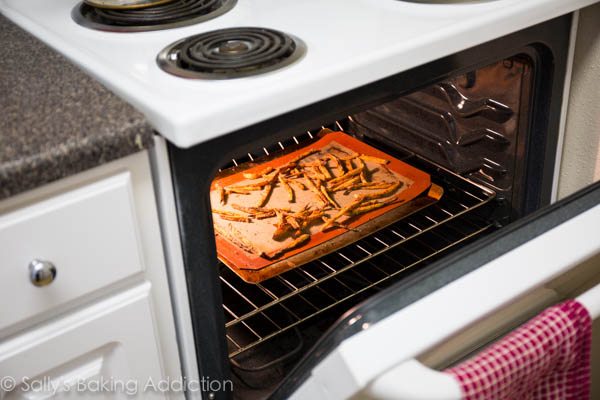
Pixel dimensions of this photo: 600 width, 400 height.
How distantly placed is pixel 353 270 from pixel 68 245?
2.22 ft

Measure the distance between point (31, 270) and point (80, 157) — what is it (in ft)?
0.44

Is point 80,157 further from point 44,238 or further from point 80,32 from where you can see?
point 80,32

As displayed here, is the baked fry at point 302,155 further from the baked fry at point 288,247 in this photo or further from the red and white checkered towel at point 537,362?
the red and white checkered towel at point 537,362

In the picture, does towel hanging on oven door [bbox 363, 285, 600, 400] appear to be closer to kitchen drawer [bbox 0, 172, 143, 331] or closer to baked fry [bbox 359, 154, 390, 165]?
kitchen drawer [bbox 0, 172, 143, 331]

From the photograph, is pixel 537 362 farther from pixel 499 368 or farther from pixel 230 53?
pixel 230 53

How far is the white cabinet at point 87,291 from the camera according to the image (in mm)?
753

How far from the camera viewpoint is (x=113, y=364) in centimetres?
90

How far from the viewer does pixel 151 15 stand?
40.6 inches

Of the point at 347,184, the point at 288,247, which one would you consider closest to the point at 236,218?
the point at 288,247

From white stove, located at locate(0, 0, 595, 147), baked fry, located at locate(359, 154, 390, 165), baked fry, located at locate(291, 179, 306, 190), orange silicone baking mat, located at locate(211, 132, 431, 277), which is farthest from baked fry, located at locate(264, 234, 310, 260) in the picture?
white stove, located at locate(0, 0, 595, 147)

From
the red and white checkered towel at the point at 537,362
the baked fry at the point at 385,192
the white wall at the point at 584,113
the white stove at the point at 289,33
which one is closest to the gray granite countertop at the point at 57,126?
the white stove at the point at 289,33

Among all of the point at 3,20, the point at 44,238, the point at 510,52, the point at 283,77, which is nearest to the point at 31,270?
the point at 44,238

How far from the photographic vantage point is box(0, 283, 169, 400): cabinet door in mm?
810

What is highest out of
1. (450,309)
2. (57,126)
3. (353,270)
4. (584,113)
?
(57,126)
